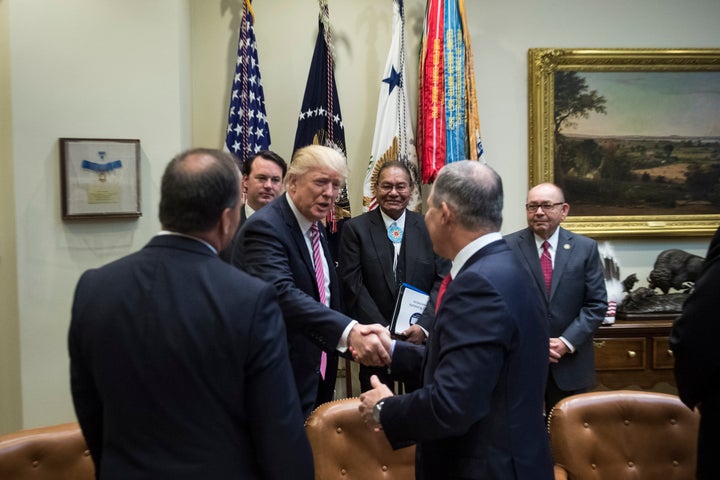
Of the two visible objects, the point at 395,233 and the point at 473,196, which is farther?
the point at 395,233

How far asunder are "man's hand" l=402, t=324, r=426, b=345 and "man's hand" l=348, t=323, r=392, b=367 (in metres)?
0.81

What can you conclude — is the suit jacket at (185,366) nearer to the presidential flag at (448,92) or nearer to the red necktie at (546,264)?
the red necktie at (546,264)

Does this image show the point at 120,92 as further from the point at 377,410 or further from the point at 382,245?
the point at 377,410

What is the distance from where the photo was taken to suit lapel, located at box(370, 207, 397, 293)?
12.3ft

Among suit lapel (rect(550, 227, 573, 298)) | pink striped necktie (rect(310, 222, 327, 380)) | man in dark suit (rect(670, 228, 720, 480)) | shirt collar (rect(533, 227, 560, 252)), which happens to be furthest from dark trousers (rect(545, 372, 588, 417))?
man in dark suit (rect(670, 228, 720, 480))

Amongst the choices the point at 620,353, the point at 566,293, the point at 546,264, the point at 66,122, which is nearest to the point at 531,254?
the point at 546,264

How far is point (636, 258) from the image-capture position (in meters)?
5.13

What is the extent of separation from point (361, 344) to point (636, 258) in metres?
3.48

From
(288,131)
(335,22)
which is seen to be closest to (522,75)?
(335,22)

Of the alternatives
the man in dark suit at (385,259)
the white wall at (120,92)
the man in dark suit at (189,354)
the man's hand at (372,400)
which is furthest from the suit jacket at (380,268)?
the man in dark suit at (189,354)

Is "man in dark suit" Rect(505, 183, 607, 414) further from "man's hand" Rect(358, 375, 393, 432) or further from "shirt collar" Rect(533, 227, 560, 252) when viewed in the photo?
"man's hand" Rect(358, 375, 393, 432)

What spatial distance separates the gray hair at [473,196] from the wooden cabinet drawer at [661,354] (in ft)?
10.00

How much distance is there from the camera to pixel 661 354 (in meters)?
4.32

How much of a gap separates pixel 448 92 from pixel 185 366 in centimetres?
361
